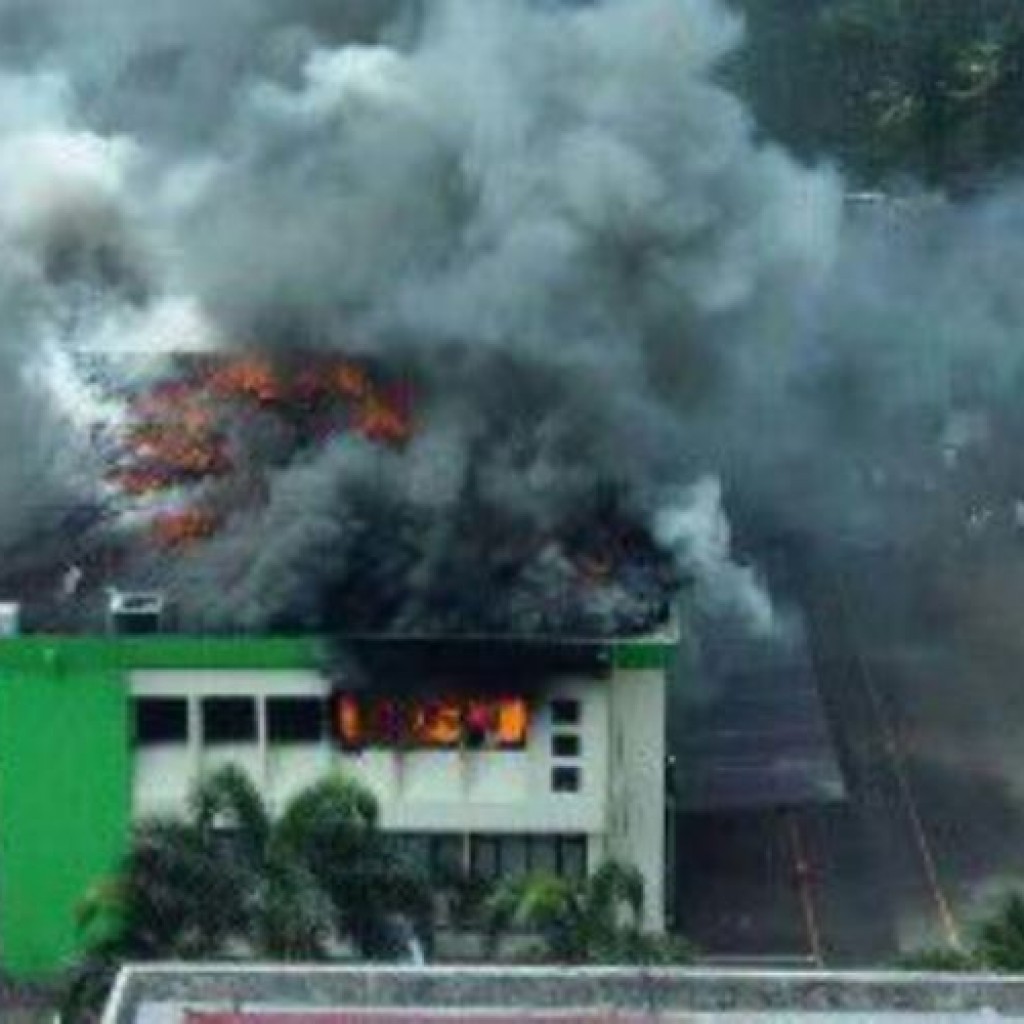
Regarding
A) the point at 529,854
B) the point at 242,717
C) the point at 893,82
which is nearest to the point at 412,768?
Answer: the point at 529,854

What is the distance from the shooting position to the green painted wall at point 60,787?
4259cm

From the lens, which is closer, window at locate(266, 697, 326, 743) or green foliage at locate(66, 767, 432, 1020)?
green foliage at locate(66, 767, 432, 1020)

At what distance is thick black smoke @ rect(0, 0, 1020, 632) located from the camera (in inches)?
1797

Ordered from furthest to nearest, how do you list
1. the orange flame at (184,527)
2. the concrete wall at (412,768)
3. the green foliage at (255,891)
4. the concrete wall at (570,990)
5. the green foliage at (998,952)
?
the orange flame at (184,527)
the concrete wall at (412,768)
the green foliage at (255,891)
the green foliage at (998,952)
the concrete wall at (570,990)

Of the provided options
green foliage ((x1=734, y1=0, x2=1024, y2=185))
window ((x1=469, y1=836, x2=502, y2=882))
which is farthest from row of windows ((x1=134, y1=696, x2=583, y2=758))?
green foliage ((x1=734, y1=0, x2=1024, y2=185))

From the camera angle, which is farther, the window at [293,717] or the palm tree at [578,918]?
the window at [293,717]

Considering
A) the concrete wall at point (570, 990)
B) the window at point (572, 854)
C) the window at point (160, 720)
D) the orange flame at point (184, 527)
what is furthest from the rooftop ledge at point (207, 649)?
the concrete wall at point (570, 990)

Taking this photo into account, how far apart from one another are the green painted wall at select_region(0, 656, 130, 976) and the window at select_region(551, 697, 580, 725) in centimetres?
610

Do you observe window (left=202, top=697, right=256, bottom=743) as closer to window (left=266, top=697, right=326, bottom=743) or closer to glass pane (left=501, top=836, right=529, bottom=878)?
window (left=266, top=697, right=326, bottom=743)

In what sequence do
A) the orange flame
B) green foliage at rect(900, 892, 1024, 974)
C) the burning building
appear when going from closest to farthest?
1. green foliage at rect(900, 892, 1024, 974)
2. the burning building
3. the orange flame

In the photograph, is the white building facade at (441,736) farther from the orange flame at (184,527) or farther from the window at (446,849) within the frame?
the orange flame at (184,527)

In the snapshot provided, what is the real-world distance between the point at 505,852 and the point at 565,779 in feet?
4.65

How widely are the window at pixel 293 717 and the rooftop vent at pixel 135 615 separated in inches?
81.2

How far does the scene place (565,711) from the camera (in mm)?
42875
